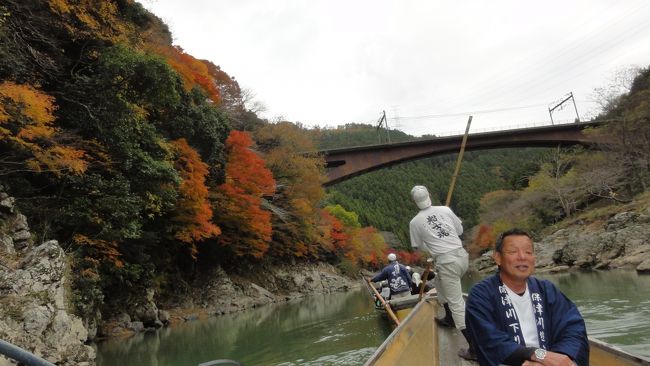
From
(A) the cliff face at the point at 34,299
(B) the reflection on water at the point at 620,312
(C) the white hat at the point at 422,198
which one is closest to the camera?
(C) the white hat at the point at 422,198

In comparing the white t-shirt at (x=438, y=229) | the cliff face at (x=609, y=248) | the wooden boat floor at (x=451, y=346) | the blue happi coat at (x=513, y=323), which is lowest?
the cliff face at (x=609, y=248)

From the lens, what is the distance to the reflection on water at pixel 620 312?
16.4ft

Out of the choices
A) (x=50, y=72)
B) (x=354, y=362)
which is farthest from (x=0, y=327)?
(x=50, y=72)

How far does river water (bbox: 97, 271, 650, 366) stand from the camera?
612 centimetres

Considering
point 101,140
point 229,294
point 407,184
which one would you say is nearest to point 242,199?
point 229,294

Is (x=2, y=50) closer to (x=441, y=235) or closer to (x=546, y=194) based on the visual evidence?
(x=441, y=235)

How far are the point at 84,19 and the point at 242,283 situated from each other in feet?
51.5

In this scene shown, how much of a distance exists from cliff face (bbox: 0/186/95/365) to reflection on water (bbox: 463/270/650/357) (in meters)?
7.81

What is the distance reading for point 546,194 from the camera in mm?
34375

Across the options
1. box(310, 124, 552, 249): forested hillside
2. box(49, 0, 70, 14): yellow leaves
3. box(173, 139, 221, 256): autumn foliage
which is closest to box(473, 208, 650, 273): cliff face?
box(173, 139, 221, 256): autumn foliage

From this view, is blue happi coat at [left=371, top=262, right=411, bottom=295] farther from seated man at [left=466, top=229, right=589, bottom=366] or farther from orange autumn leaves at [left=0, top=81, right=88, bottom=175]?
orange autumn leaves at [left=0, top=81, right=88, bottom=175]

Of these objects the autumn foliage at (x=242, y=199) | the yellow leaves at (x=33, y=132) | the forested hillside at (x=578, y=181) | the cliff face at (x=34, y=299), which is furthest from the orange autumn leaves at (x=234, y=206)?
the forested hillside at (x=578, y=181)

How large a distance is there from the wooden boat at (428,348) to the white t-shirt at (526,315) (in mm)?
728

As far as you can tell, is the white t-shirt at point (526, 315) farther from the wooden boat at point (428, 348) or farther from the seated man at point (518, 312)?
the wooden boat at point (428, 348)
